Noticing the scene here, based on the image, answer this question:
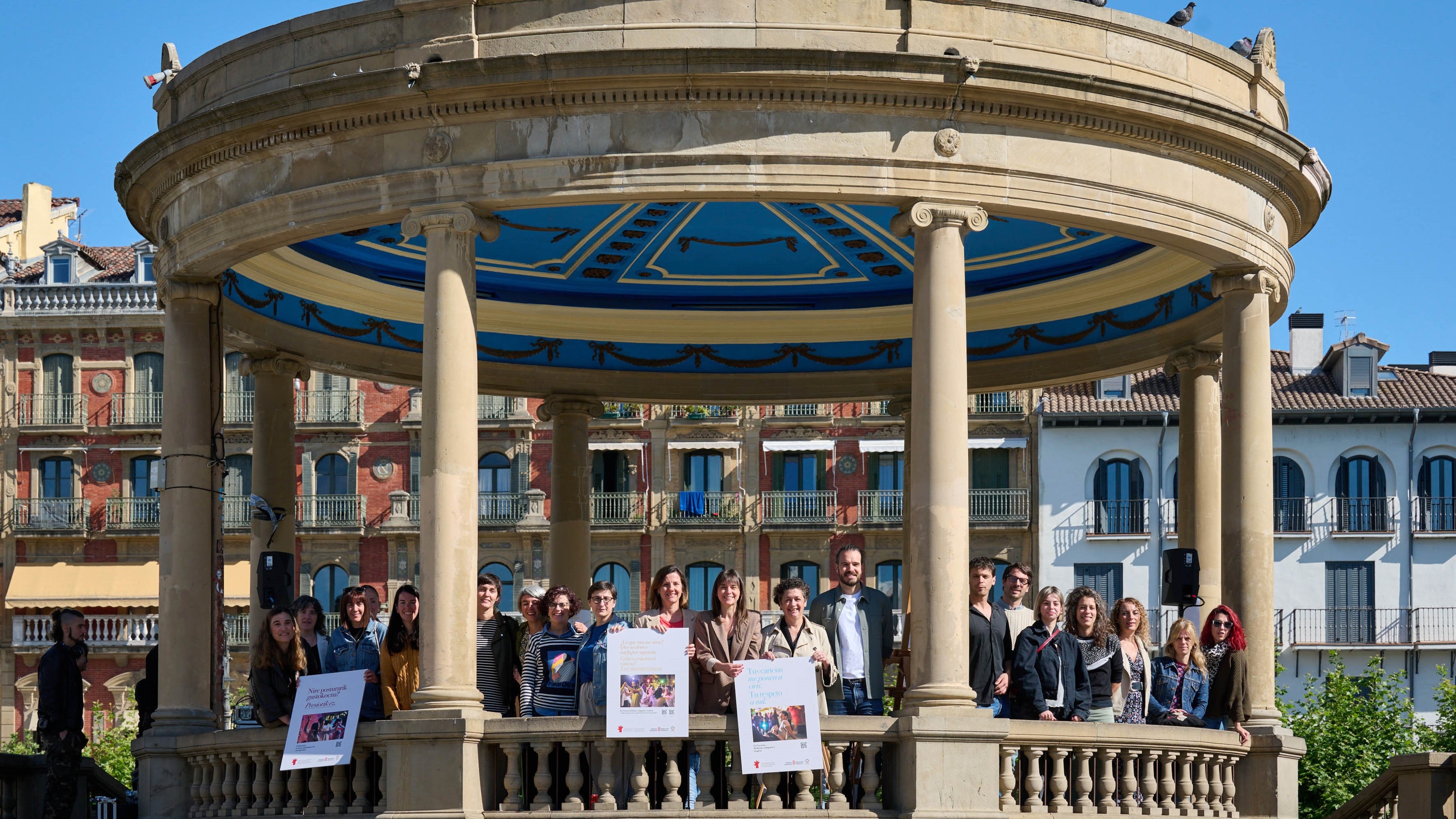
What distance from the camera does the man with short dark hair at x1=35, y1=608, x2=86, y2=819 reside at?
23.3m

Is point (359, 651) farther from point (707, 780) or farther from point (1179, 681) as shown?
point (1179, 681)

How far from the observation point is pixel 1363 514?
87.2 m

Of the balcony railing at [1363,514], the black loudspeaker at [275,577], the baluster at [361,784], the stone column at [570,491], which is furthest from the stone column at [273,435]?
the balcony railing at [1363,514]

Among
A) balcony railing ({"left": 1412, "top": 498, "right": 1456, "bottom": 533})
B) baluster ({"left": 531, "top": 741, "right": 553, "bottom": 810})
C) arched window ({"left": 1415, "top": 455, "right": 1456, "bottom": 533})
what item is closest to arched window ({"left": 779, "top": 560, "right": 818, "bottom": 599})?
balcony railing ({"left": 1412, "top": 498, "right": 1456, "bottom": 533})

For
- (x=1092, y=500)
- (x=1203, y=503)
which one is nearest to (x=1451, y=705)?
(x=1092, y=500)

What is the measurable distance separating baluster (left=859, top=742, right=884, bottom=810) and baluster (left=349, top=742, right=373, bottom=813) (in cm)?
514

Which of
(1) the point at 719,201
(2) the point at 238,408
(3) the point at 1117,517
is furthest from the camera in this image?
(2) the point at 238,408

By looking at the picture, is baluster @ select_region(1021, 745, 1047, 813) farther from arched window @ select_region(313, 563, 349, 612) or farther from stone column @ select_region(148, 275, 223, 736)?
arched window @ select_region(313, 563, 349, 612)

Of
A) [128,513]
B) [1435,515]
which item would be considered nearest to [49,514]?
[128,513]

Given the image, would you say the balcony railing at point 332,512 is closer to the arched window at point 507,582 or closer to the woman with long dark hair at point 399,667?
the arched window at point 507,582

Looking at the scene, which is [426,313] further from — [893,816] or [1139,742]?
[1139,742]

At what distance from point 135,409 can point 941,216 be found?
77.3 m

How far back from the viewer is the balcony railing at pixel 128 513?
9238cm

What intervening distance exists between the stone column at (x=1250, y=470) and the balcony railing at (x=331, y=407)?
71.1 meters
